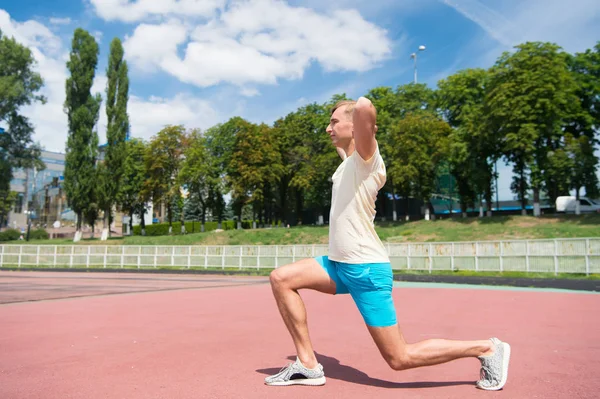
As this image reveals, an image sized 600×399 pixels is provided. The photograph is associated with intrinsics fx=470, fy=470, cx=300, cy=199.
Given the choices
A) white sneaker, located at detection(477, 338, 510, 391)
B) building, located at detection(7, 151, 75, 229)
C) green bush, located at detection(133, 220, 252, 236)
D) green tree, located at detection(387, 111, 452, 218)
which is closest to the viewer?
white sneaker, located at detection(477, 338, 510, 391)

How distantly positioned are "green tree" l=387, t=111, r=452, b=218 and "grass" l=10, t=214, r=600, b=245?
13.4 feet

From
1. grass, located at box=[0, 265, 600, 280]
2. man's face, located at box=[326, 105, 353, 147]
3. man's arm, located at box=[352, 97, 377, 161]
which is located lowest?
grass, located at box=[0, 265, 600, 280]

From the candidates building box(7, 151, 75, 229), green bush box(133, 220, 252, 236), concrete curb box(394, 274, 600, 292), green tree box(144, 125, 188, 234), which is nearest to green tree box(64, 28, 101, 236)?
green tree box(144, 125, 188, 234)

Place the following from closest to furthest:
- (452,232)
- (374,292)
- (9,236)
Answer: (374,292)
(452,232)
(9,236)

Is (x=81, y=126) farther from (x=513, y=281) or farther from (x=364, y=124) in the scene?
(x=364, y=124)

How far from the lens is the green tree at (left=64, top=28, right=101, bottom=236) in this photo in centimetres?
4228

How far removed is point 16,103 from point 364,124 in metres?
47.0

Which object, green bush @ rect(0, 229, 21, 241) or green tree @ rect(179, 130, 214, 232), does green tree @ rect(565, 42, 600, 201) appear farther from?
Answer: green bush @ rect(0, 229, 21, 241)

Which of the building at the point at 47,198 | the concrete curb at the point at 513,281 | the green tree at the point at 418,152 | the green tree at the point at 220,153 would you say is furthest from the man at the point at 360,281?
the building at the point at 47,198

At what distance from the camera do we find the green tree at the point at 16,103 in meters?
40.5

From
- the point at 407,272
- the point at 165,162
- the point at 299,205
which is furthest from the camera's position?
the point at 299,205

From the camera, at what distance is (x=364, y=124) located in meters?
2.87

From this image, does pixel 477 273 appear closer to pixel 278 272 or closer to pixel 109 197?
pixel 278 272

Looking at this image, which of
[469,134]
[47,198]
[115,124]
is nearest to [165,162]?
[115,124]
